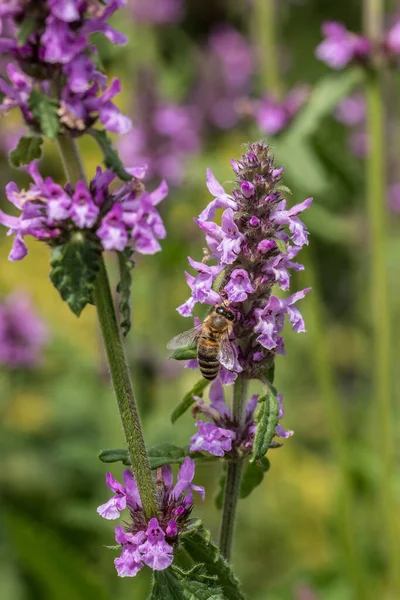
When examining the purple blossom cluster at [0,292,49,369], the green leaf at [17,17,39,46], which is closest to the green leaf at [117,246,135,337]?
the green leaf at [17,17,39,46]

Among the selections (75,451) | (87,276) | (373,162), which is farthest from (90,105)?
(75,451)

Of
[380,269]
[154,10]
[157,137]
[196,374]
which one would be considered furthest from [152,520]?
[154,10]

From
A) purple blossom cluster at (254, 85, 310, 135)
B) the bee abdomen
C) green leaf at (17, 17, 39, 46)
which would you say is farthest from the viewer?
purple blossom cluster at (254, 85, 310, 135)

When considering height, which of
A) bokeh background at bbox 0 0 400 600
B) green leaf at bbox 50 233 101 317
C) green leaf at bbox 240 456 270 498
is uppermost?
bokeh background at bbox 0 0 400 600

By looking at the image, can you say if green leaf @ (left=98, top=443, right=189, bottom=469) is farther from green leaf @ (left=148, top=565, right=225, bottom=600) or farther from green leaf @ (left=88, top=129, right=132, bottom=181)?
green leaf @ (left=88, top=129, right=132, bottom=181)

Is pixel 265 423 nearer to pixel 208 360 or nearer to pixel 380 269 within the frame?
pixel 208 360

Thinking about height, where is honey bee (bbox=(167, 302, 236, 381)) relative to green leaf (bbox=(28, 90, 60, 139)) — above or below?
below
